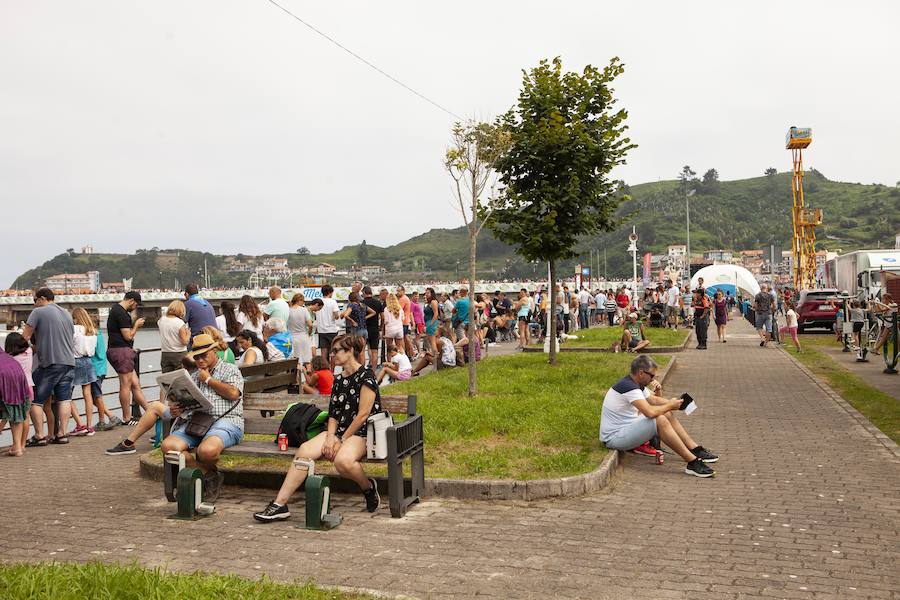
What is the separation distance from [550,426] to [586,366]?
258 inches

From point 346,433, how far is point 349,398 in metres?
0.30

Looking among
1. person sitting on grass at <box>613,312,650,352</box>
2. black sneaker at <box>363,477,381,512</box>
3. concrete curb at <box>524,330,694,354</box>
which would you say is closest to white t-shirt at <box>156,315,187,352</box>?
black sneaker at <box>363,477,381,512</box>

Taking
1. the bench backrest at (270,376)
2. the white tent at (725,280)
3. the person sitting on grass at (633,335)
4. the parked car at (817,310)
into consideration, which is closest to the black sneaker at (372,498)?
the bench backrest at (270,376)

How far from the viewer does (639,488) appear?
284 inches

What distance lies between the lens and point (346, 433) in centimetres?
641

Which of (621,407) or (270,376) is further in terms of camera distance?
(270,376)

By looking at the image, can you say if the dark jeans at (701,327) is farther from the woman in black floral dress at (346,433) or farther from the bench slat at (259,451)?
the bench slat at (259,451)

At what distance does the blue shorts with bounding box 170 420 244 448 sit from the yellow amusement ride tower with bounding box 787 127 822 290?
240 feet

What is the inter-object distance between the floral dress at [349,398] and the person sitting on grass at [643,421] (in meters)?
2.66

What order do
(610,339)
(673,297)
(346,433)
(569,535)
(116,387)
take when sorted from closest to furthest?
(569,535) < (346,433) < (610,339) < (673,297) < (116,387)

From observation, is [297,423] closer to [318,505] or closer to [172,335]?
[318,505]

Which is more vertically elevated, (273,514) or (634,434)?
(634,434)

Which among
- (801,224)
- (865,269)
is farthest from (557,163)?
(801,224)

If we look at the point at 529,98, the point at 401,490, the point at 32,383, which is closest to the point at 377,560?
the point at 401,490
